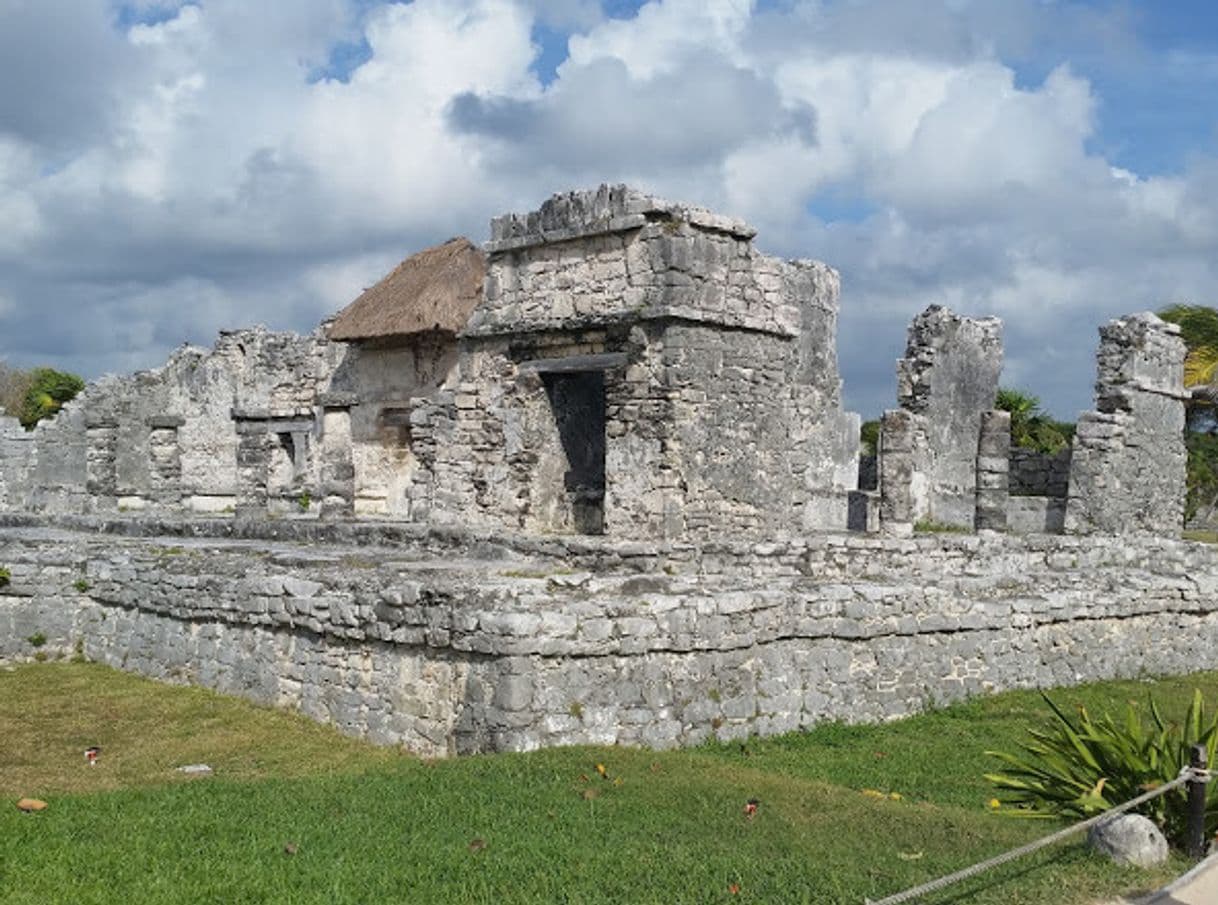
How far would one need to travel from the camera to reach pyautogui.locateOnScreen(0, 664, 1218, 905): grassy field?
5023mm

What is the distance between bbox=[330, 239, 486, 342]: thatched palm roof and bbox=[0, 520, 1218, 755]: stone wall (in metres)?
5.74

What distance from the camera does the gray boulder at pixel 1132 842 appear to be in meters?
5.24

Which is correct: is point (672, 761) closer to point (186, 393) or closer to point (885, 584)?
point (885, 584)

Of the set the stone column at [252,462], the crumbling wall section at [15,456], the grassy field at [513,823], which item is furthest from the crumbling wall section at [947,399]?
the crumbling wall section at [15,456]

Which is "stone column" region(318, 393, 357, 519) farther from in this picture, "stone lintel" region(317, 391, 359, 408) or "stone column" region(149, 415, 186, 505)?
"stone column" region(149, 415, 186, 505)

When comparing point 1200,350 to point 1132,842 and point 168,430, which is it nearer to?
point 168,430

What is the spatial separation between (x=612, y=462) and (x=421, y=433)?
11.5 feet

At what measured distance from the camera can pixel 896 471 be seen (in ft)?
58.5

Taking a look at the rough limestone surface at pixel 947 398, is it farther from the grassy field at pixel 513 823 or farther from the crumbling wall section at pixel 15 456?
the crumbling wall section at pixel 15 456

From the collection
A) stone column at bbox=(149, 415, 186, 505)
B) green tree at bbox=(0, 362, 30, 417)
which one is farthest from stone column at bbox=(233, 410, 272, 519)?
green tree at bbox=(0, 362, 30, 417)

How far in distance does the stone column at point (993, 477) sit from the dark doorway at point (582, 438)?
20.6ft

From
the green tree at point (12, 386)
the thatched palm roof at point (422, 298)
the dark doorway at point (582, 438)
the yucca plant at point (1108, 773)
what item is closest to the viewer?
the yucca plant at point (1108, 773)

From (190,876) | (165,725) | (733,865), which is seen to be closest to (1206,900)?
(733,865)

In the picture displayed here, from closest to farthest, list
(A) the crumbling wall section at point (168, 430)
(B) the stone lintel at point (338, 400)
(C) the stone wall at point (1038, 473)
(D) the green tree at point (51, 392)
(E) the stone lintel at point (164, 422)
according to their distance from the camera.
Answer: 1. (B) the stone lintel at point (338, 400)
2. (C) the stone wall at point (1038, 473)
3. (E) the stone lintel at point (164, 422)
4. (A) the crumbling wall section at point (168, 430)
5. (D) the green tree at point (51, 392)
